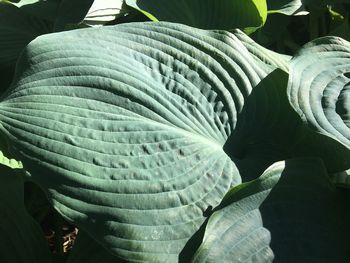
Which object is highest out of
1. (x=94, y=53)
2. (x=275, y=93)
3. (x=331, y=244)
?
(x=94, y=53)

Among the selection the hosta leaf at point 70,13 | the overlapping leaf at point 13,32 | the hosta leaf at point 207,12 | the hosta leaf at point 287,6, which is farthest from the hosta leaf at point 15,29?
the hosta leaf at point 287,6

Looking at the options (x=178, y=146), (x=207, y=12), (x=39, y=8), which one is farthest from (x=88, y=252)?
(x=39, y=8)

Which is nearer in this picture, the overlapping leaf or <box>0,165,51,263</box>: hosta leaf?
<box>0,165,51,263</box>: hosta leaf

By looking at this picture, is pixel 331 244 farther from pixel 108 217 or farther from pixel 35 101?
pixel 35 101

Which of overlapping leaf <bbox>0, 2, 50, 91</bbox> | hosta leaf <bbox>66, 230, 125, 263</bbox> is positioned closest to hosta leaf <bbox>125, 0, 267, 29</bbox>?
overlapping leaf <bbox>0, 2, 50, 91</bbox>

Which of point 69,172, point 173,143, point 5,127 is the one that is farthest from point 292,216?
point 5,127

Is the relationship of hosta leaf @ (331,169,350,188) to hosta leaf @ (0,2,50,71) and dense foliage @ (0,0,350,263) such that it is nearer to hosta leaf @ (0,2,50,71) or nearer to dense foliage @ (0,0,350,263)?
dense foliage @ (0,0,350,263)
